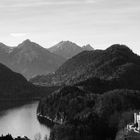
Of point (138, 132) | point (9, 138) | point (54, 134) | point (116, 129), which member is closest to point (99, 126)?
point (116, 129)

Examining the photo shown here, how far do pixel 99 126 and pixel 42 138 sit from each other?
893 inches

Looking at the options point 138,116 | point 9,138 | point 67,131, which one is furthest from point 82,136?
point 9,138

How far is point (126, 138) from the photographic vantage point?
5468 inches

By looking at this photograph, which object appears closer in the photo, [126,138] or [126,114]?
[126,138]

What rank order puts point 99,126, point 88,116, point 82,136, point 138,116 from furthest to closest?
1. point 88,116
2. point 99,126
3. point 82,136
4. point 138,116

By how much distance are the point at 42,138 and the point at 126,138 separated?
5757 cm

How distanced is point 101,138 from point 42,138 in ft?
90.5

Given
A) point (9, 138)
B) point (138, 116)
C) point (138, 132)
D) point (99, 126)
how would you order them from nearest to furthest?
point (9, 138) → point (138, 132) → point (138, 116) → point (99, 126)

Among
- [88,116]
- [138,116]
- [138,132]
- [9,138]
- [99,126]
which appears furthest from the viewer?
[88,116]

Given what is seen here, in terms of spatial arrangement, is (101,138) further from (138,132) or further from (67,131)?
(138,132)

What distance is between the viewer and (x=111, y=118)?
198750mm

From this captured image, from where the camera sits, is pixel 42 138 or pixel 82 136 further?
pixel 42 138

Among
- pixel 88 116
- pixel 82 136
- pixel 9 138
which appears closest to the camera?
pixel 9 138

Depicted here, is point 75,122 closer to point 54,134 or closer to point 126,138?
point 54,134
